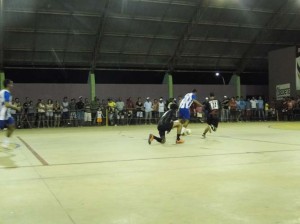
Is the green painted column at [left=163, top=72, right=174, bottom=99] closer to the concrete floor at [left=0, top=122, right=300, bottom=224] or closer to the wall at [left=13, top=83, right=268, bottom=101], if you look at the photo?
the wall at [left=13, top=83, right=268, bottom=101]

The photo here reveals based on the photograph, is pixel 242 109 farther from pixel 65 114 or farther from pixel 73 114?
pixel 65 114

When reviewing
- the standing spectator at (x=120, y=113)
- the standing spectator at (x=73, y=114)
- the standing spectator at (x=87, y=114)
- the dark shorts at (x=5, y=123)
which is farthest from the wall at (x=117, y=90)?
the dark shorts at (x=5, y=123)

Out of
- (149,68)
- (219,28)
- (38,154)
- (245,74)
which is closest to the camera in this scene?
(38,154)

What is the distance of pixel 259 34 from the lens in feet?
106

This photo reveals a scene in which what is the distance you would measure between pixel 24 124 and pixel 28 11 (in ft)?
23.3

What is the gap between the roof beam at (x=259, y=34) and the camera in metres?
30.4

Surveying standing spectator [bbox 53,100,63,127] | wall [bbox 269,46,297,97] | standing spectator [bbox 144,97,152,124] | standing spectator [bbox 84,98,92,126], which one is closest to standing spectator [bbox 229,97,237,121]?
wall [bbox 269,46,297,97]

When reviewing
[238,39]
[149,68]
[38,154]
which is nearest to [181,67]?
[149,68]

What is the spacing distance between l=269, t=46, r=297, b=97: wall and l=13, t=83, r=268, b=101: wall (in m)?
2.48

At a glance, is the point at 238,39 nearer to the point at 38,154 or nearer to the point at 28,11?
the point at 28,11

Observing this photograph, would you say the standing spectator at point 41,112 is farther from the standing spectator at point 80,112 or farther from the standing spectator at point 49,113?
the standing spectator at point 80,112

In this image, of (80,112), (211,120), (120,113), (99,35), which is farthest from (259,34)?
(211,120)

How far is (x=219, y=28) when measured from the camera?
3080 centimetres

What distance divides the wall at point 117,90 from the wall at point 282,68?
2.48 meters
